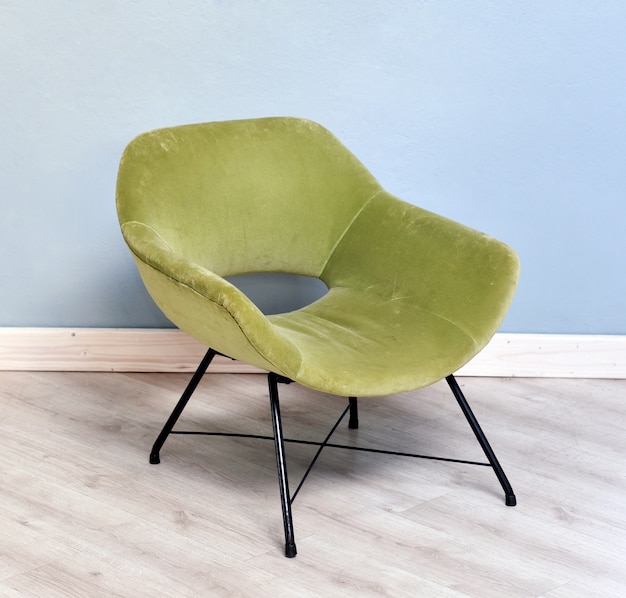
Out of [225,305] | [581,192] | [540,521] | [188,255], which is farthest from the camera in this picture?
[581,192]

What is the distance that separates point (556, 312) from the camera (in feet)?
8.93

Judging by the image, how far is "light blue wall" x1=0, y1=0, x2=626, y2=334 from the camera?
2.47m

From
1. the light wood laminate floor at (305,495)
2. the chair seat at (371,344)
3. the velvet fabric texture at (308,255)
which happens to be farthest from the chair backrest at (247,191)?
the light wood laminate floor at (305,495)

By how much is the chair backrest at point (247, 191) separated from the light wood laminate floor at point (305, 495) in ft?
1.48

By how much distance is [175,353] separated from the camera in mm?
2689

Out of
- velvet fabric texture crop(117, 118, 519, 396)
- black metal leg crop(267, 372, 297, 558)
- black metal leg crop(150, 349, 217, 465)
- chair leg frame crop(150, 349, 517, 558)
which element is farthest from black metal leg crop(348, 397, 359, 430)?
black metal leg crop(267, 372, 297, 558)

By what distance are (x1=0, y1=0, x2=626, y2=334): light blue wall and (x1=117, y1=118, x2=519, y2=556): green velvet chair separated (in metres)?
0.36

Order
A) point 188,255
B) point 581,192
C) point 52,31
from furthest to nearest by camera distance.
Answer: point 581,192 → point 52,31 → point 188,255

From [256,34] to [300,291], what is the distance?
0.70 m

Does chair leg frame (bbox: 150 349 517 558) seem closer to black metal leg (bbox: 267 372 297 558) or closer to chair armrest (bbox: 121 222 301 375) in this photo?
black metal leg (bbox: 267 372 297 558)

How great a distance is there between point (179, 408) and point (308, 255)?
1.52 feet

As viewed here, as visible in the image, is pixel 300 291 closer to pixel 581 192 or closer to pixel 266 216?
pixel 266 216

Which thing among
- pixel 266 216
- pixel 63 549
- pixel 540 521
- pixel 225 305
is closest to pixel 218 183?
pixel 266 216

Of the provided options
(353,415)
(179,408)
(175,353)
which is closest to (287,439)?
(353,415)
